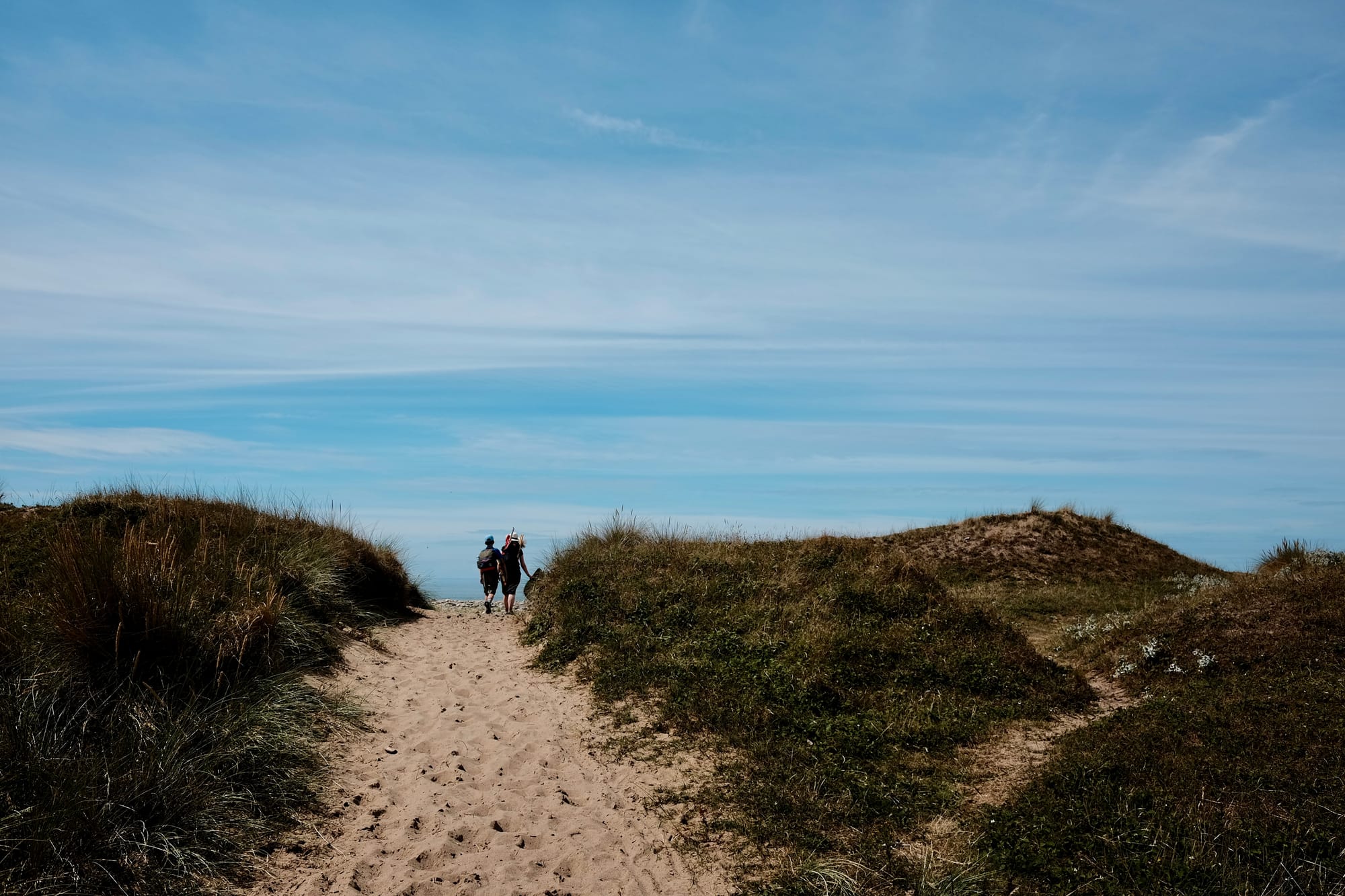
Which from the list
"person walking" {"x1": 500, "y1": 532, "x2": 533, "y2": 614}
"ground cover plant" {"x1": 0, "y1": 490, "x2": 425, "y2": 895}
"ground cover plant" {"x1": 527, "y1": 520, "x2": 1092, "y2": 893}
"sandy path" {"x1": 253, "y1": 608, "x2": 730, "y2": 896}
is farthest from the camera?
"person walking" {"x1": 500, "y1": 532, "x2": 533, "y2": 614}

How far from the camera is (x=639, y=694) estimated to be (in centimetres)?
1101

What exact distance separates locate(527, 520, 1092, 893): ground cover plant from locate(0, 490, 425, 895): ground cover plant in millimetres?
4017

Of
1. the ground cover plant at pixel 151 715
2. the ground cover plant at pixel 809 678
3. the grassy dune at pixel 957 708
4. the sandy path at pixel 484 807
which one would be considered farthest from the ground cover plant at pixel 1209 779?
the ground cover plant at pixel 151 715

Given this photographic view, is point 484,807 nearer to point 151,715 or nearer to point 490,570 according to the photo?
point 151,715

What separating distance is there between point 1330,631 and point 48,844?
47.4 ft

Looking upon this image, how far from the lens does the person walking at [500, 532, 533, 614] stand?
69.1 ft

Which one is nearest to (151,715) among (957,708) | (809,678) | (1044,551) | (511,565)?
(809,678)

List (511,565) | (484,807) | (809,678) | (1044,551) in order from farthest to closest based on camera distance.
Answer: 1. (1044,551)
2. (511,565)
3. (809,678)
4. (484,807)

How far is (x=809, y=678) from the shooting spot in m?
10.8

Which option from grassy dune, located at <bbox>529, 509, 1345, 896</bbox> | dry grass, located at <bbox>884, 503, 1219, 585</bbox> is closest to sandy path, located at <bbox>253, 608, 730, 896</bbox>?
grassy dune, located at <bbox>529, 509, 1345, 896</bbox>

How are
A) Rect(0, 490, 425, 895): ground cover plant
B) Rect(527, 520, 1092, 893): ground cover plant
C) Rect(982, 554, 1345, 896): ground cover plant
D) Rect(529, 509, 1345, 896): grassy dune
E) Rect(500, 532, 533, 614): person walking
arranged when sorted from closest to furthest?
1. Rect(0, 490, 425, 895): ground cover plant
2. Rect(982, 554, 1345, 896): ground cover plant
3. Rect(529, 509, 1345, 896): grassy dune
4. Rect(527, 520, 1092, 893): ground cover plant
5. Rect(500, 532, 533, 614): person walking

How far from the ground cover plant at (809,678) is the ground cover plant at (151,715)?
4.02 meters

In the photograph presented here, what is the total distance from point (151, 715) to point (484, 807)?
128 inches

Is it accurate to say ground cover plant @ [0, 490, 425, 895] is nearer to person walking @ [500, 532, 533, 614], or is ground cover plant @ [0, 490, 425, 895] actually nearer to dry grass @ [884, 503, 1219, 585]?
person walking @ [500, 532, 533, 614]
